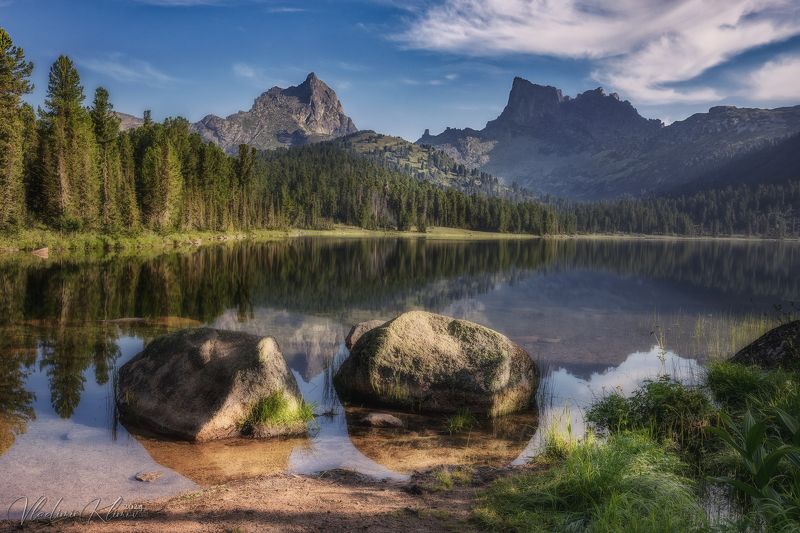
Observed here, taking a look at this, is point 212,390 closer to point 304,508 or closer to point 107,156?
point 304,508

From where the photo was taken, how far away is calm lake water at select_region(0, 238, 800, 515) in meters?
9.90

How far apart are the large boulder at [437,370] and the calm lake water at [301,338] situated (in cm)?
71

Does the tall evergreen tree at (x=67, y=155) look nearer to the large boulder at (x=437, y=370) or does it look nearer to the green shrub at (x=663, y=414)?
the large boulder at (x=437, y=370)

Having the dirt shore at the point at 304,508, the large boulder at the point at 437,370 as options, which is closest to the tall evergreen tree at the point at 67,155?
the large boulder at the point at 437,370

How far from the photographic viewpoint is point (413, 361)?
14.6 m

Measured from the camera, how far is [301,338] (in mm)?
22375

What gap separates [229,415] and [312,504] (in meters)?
4.35

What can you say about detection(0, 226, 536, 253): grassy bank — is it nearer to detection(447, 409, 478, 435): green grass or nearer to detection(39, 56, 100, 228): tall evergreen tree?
detection(39, 56, 100, 228): tall evergreen tree

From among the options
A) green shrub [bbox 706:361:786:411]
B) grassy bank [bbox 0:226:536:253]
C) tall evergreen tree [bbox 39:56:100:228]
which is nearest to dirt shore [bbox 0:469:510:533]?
green shrub [bbox 706:361:786:411]

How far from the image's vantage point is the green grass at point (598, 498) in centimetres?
634

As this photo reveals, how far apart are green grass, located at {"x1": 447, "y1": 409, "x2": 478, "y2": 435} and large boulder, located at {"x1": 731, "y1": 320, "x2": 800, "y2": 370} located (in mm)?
9442

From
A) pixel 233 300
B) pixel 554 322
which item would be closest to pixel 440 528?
pixel 554 322

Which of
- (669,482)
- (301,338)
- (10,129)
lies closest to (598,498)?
(669,482)

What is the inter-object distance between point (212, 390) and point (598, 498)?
28.7ft
